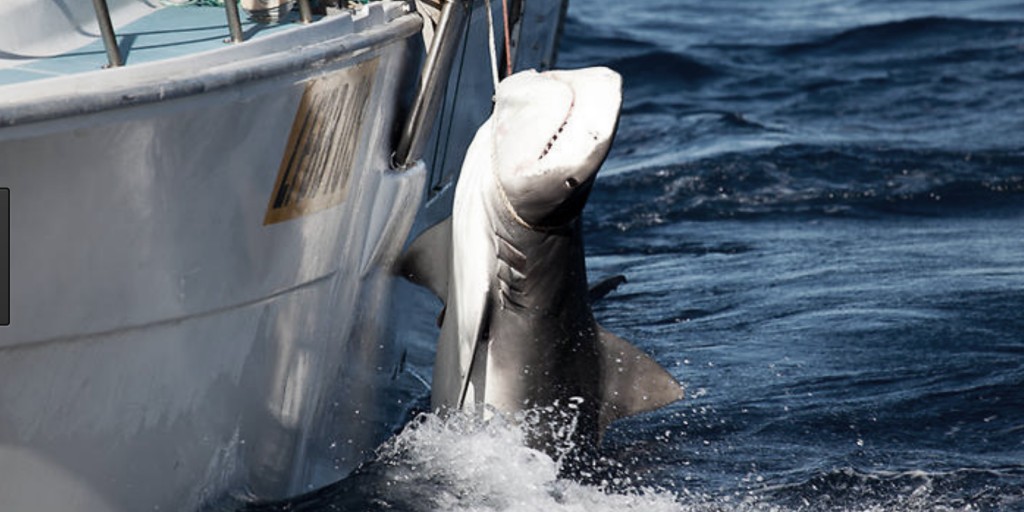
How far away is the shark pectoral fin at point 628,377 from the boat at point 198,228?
79 cm

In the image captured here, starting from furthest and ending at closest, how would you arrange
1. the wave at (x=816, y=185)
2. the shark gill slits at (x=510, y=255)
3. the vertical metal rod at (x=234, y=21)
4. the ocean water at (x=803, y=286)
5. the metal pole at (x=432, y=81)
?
1. the wave at (x=816, y=185)
2. the ocean water at (x=803, y=286)
3. the metal pole at (x=432, y=81)
4. the shark gill slits at (x=510, y=255)
5. the vertical metal rod at (x=234, y=21)

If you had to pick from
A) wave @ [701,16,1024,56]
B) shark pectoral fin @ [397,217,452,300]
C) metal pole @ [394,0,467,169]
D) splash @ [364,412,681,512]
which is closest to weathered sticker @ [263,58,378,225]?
metal pole @ [394,0,467,169]

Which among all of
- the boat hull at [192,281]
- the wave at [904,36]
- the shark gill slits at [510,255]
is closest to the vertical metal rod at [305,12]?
the boat hull at [192,281]

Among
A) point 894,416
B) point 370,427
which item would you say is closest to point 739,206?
point 894,416

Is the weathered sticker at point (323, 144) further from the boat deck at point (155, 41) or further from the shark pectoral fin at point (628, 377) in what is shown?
the shark pectoral fin at point (628, 377)

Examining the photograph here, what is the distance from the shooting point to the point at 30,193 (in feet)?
13.2

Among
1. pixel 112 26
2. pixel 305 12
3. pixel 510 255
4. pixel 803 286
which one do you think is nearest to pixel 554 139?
pixel 510 255

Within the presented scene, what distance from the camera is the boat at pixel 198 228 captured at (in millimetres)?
4117

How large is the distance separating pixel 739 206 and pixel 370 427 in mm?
5527

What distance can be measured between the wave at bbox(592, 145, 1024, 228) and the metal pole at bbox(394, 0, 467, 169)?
5514 mm

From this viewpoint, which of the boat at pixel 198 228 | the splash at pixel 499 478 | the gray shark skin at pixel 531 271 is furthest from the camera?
the splash at pixel 499 478

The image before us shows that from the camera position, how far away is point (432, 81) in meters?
5.29

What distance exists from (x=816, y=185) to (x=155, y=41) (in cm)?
749

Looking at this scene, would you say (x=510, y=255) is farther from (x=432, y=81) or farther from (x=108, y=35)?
(x=108, y=35)
